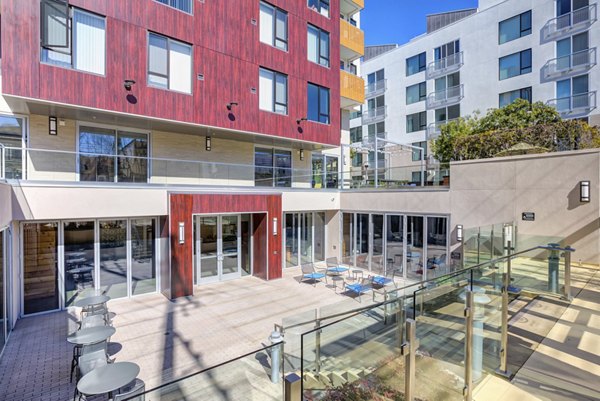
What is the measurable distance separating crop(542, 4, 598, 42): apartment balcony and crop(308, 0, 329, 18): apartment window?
50.1 ft

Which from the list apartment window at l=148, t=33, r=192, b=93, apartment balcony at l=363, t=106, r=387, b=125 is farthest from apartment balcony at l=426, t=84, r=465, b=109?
apartment window at l=148, t=33, r=192, b=93

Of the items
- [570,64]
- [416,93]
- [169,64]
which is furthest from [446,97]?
Answer: [169,64]

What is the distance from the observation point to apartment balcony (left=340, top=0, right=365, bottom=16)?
1912 cm

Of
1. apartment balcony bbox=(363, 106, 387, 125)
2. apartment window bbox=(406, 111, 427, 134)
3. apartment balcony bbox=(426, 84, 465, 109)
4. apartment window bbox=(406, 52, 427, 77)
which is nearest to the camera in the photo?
apartment balcony bbox=(426, 84, 465, 109)

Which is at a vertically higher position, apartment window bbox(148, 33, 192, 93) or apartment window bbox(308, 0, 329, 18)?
apartment window bbox(308, 0, 329, 18)

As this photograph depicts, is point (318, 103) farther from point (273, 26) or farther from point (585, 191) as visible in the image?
point (585, 191)

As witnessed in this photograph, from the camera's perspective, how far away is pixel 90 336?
6.34 meters

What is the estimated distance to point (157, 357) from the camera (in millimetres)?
7160

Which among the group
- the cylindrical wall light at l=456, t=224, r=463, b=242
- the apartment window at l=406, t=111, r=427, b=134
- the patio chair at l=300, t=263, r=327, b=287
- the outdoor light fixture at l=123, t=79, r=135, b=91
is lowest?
the patio chair at l=300, t=263, r=327, b=287

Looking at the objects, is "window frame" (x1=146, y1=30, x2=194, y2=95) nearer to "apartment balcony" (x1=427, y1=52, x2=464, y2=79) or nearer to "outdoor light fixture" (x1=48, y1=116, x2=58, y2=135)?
"outdoor light fixture" (x1=48, y1=116, x2=58, y2=135)

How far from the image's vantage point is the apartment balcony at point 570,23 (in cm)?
1912

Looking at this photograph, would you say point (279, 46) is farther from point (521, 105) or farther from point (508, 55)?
point (508, 55)

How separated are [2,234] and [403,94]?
3004 cm

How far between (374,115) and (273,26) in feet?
65.5
